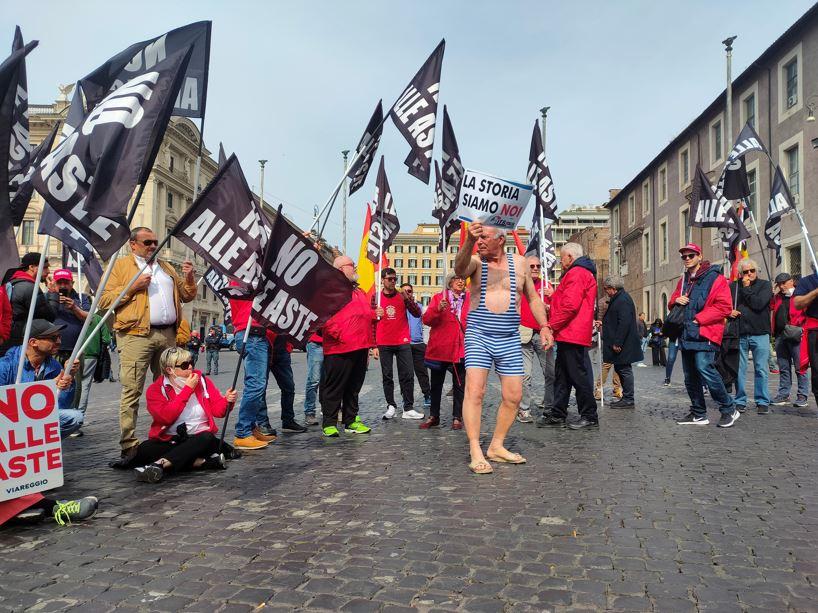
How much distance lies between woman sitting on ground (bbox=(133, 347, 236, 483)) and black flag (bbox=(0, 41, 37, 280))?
5.08 ft

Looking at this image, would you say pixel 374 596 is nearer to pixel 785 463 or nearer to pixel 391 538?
pixel 391 538

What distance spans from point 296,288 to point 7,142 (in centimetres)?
220

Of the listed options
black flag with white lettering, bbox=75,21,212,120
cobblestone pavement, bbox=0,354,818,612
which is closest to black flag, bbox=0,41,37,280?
black flag with white lettering, bbox=75,21,212,120

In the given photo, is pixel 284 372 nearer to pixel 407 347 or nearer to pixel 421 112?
pixel 407 347

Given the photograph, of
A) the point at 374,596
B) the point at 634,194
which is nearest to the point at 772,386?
the point at 374,596

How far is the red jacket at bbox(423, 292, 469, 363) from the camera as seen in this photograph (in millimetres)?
7387

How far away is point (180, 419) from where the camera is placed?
5.25m

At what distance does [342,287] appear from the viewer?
213 inches

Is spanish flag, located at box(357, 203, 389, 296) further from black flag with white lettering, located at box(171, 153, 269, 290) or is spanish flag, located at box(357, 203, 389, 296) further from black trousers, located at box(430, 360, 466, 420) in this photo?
black flag with white lettering, located at box(171, 153, 269, 290)

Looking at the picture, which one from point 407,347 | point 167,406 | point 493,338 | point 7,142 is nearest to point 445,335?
point 407,347

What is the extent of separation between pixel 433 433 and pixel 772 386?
820 centimetres

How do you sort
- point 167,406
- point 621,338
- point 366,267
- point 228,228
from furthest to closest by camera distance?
1. point 366,267
2. point 621,338
3. point 167,406
4. point 228,228

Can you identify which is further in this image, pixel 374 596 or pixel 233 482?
pixel 233 482

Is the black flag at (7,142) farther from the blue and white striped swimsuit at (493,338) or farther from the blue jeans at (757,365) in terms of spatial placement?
the blue jeans at (757,365)
